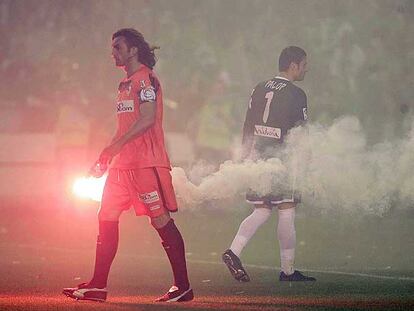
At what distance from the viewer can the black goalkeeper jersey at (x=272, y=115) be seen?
1217cm

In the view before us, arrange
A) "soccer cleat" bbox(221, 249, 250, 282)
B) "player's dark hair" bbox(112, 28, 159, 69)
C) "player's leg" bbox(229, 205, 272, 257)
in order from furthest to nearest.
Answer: "player's leg" bbox(229, 205, 272, 257), "soccer cleat" bbox(221, 249, 250, 282), "player's dark hair" bbox(112, 28, 159, 69)

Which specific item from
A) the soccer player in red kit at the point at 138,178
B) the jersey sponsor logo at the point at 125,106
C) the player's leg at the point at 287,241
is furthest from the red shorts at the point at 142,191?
the player's leg at the point at 287,241

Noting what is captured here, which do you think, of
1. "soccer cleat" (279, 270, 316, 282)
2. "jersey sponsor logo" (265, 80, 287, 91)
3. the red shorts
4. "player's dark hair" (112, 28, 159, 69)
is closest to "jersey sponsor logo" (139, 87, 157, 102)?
"player's dark hair" (112, 28, 159, 69)

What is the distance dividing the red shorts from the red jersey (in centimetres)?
6

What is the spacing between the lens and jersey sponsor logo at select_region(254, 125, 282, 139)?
40.0ft

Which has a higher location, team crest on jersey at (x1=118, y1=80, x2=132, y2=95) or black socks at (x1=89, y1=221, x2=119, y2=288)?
team crest on jersey at (x1=118, y1=80, x2=132, y2=95)

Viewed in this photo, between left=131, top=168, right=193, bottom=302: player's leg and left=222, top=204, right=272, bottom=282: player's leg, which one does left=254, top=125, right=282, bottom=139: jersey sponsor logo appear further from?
left=131, top=168, right=193, bottom=302: player's leg

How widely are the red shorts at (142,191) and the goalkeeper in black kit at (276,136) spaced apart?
1959mm

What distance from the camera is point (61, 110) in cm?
3691

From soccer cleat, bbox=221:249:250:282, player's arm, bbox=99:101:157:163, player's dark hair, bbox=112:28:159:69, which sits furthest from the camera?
soccer cleat, bbox=221:249:250:282

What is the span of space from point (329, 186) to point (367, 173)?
1.88ft

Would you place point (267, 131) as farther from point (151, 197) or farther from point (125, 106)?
point (151, 197)

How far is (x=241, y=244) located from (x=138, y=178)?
2.23 meters

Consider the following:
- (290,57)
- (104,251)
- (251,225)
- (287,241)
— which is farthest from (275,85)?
(104,251)
